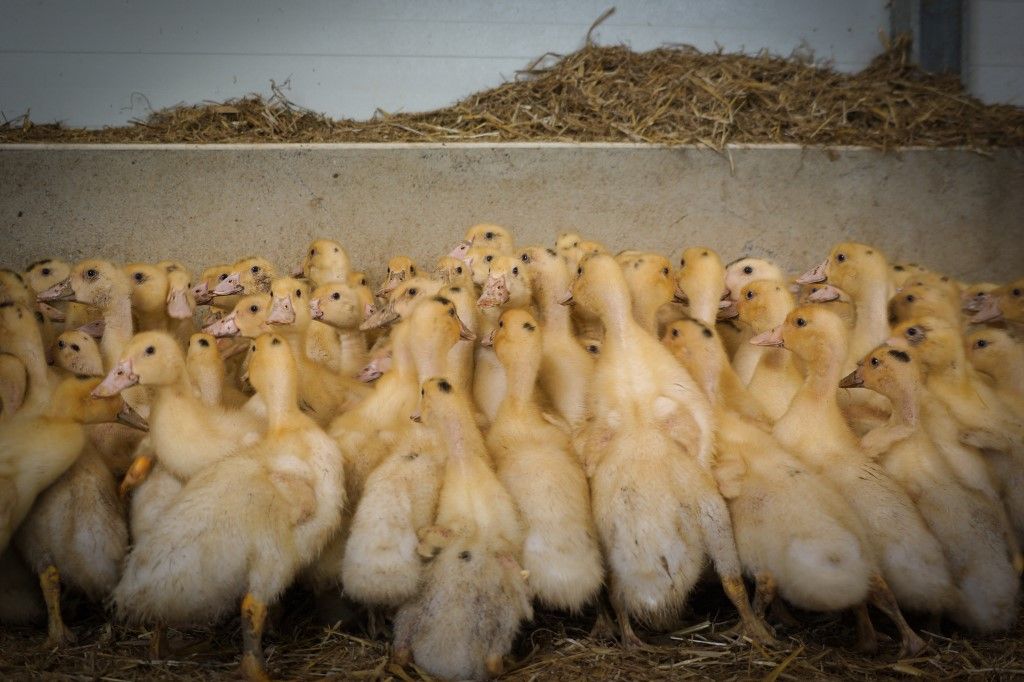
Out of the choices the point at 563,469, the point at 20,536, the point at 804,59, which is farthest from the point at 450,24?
the point at 20,536

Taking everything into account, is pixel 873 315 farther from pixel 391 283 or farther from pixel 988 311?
pixel 391 283

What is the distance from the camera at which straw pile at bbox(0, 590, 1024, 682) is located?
3363 mm

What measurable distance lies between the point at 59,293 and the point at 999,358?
15.1 ft

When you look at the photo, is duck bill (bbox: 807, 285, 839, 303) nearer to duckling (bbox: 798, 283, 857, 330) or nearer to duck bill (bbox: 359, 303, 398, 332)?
duckling (bbox: 798, 283, 857, 330)

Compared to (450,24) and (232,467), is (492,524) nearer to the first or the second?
(232,467)

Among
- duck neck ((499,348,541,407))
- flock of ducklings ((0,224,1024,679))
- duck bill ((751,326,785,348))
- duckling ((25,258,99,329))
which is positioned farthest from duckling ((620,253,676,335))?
duckling ((25,258,99,329))

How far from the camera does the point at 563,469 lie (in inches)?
151

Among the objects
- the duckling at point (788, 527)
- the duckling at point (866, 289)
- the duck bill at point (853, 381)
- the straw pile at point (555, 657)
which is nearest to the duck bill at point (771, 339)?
the duck bill at point (853, 381)

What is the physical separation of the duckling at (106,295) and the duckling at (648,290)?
8.26 feet

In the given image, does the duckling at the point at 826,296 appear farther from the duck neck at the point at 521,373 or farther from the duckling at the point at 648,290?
the duck neck at the point at 521,373

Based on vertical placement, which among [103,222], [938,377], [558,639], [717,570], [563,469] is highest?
[103,222]

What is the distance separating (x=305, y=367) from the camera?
15.6 feet

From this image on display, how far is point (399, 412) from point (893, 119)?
14.2 feet

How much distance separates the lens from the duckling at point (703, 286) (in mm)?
4999
